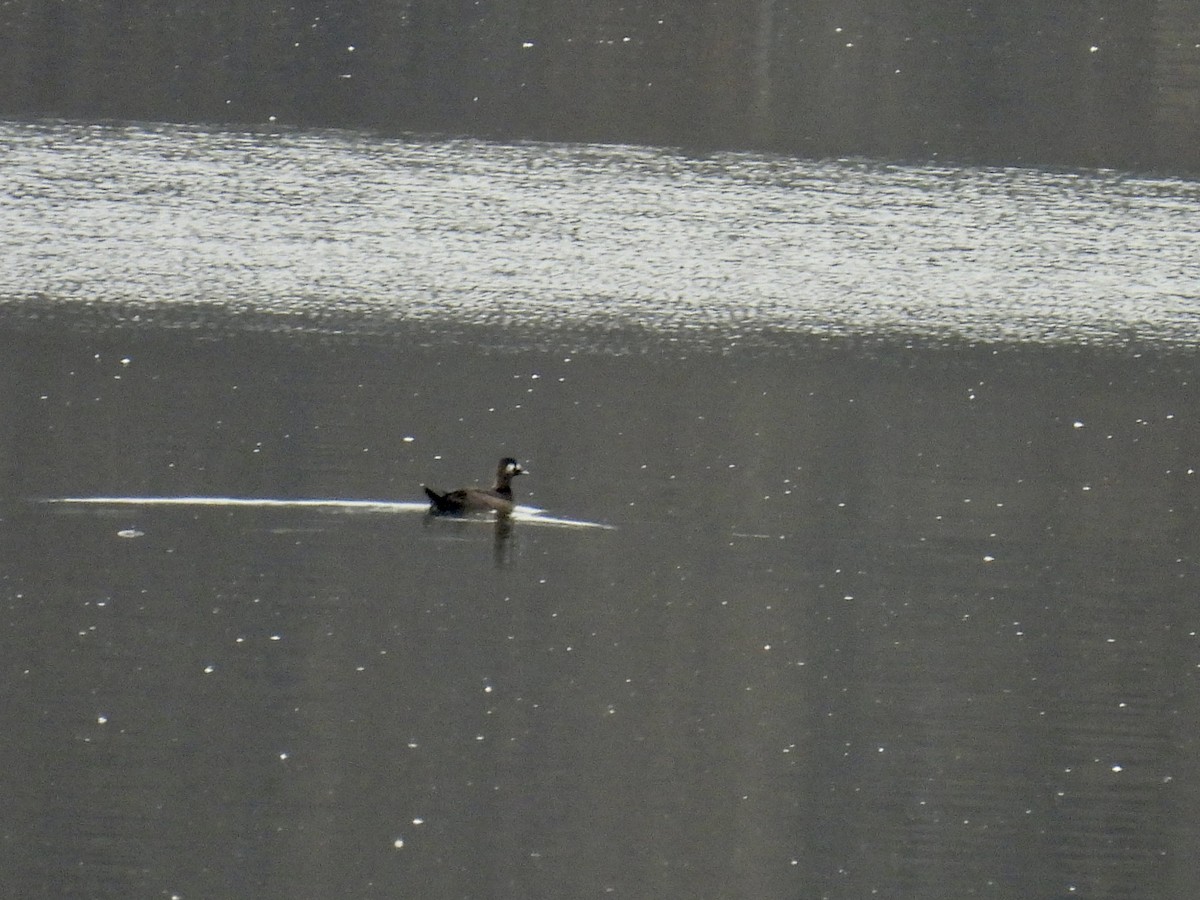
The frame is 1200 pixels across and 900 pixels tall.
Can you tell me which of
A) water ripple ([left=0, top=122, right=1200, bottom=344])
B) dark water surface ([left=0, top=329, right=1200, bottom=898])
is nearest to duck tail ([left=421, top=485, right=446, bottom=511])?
dark water surface ([left=0, top=329, right=1200, bottom=898])

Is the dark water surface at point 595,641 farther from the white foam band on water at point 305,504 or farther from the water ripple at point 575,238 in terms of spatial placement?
the water ripple at point 575,238

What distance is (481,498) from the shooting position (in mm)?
10969

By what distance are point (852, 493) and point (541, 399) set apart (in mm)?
2726

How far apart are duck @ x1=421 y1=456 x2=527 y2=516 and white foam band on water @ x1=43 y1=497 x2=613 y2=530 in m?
0.06

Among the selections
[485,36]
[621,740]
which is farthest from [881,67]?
[621,740]

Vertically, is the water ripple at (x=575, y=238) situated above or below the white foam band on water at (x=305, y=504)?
above

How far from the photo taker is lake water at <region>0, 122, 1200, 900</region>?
7.20 m

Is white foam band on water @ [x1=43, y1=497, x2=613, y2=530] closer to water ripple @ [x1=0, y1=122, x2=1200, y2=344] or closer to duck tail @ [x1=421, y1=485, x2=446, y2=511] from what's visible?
duck tail @ [x1=421, y1=485, x2=446, y2=511]

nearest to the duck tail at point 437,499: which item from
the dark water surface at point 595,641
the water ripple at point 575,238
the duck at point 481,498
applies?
the duck at point 481,498

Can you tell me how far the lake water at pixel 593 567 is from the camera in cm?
720

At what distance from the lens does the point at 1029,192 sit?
24188 mm

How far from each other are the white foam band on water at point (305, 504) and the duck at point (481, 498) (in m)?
0.06

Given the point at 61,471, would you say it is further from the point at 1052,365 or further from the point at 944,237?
the point at 944,237

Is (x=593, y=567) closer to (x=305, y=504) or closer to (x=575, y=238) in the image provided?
(x=305, y=504)
